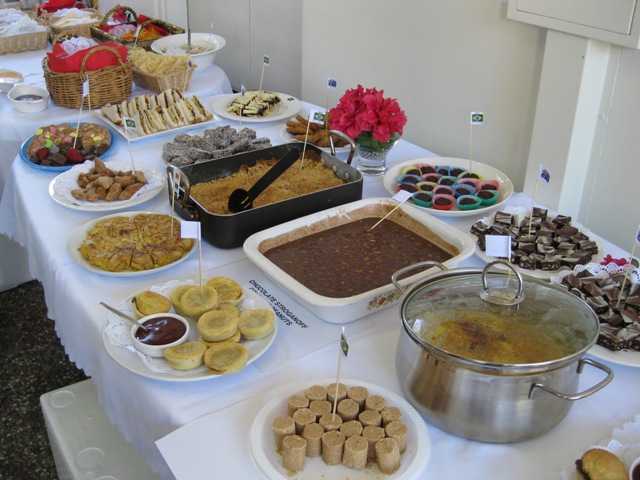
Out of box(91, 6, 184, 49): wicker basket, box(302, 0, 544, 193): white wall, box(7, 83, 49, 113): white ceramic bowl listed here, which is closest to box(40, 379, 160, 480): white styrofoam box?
box(7, 83, 49, 113): white ceramic bowl

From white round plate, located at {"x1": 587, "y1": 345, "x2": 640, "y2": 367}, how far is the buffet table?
37 millimetres

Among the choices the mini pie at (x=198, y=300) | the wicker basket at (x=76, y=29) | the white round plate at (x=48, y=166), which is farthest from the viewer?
the wicker basket at (x=76, y=29)

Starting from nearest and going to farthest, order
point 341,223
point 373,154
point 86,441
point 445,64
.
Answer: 1. point 86,441
2. point 341,223
3. point 373,154
4. point 445,64

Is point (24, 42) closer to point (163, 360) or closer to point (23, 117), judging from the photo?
point (23, 117)

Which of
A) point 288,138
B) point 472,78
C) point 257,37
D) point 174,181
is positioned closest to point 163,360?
point 174,181

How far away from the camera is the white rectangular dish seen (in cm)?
131

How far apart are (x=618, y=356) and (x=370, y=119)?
1001 mm

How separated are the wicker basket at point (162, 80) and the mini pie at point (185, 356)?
5.73ft

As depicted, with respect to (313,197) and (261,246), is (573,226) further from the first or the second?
(261,246)

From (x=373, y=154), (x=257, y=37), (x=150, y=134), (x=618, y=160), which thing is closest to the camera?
(x=373, y=154)

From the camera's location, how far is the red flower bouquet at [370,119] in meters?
1.92

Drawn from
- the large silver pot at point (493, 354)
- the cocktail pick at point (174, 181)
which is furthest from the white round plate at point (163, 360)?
the cocktail pick at point (174, 181)

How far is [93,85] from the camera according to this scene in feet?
8.19

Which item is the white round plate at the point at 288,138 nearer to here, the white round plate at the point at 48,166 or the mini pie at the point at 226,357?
the white round plate at the point at 48,166
